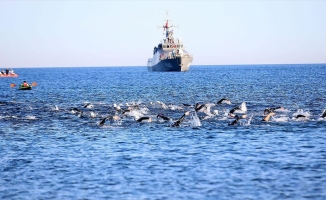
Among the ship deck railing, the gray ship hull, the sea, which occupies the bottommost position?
the sea

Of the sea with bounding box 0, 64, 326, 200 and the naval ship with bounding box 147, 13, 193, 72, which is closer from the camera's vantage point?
the sea with bounding box 0, 64, 326, 200

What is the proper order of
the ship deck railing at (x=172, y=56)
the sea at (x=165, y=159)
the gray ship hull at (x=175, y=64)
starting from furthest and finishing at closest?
the gray ship hull at (x=175, y=64) < the ship deck railing at (x=172, y=56) < the sea at (x=165, y=159)

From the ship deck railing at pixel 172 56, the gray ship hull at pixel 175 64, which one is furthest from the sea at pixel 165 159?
the gray ship hull at pixel 175 64

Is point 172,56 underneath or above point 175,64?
above

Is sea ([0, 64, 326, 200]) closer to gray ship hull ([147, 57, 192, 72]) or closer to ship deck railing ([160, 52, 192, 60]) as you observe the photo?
ship deck railing ([160, 52, 192, 60])

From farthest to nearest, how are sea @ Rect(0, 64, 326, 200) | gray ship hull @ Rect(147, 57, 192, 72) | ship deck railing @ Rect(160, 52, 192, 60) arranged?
gray ship hull @ Rect(147, 57, 192, 72) → ship deck railing @ Rect(160, 52, 192, 60) → sea @ Rect(0, 64, 326, 200)

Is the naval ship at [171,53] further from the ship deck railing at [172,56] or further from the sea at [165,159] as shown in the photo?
the sea at [165,159]

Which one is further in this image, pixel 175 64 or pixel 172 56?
pixel 175 64

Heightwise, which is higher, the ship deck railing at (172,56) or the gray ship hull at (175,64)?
the ship deck railing at (172,56)

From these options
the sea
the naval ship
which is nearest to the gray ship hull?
the naval ship

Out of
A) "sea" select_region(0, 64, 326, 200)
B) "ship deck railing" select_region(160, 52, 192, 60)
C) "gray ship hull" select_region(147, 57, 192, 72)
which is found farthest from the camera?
"gray ship hull" select_region(147, 57, 192, 72)

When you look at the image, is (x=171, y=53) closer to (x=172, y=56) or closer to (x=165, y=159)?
(x=172, y=56)

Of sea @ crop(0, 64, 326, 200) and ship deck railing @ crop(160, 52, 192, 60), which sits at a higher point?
ship deck railing @ crop(160, 52, 192, 60)

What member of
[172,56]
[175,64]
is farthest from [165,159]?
[175,64]
